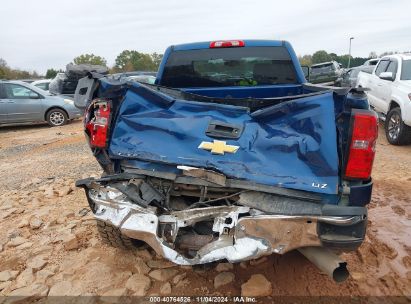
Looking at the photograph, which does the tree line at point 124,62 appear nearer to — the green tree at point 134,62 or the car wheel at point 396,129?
the green tree at point 134,62

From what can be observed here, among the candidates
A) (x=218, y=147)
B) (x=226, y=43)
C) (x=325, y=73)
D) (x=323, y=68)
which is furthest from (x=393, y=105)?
(x=323, y=68)

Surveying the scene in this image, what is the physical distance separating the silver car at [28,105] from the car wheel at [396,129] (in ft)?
30.8

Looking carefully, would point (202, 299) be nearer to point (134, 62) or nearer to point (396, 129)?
point (396, 129)

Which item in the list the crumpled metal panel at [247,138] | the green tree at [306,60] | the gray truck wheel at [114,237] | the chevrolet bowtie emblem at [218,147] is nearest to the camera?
the crumpled metal panel at [247,138]

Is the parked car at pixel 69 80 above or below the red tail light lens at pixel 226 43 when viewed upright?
below

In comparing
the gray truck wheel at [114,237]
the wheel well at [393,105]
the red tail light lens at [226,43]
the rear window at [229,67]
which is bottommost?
the gray truck wheel at [114,237]

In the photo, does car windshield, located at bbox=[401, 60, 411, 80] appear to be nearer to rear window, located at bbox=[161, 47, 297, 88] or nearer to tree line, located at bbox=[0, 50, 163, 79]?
rear window, located at bbox=[161, 47, 297, 88]

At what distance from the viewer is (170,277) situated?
311 centimetres

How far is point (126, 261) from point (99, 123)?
4.27 ft

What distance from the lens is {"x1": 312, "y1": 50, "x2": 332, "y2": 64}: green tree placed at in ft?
194

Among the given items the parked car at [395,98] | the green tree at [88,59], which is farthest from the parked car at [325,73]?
the green tree at [88,59]

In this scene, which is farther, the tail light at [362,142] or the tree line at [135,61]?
the tree line at [135,61]

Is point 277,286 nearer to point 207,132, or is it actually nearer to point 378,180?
point 207,132

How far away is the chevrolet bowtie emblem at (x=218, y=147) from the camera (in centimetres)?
256
